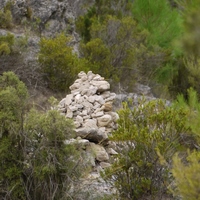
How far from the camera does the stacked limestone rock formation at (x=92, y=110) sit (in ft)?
16.9

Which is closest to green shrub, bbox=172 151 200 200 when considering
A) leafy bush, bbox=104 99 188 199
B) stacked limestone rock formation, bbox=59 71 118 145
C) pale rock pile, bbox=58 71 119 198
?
leafy bush, bbox=104 99 188 199

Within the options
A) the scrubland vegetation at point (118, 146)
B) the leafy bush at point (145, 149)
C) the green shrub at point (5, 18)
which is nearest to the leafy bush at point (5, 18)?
the green shrub at point (5, 18)

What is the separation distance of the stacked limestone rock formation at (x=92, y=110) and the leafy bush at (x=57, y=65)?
1.50 meters

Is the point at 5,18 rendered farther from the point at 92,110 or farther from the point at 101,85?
the point at 92,110

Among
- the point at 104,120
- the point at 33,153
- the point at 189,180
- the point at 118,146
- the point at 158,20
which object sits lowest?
the point at 158,20

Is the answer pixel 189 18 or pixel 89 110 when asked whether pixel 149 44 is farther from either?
pixel 189 18

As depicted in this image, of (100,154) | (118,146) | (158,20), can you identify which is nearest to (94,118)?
(100,154)

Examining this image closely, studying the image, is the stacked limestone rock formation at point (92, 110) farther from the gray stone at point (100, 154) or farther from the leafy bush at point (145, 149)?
the leafy bush at point (145, 149)

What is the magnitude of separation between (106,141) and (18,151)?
1812 millimetres

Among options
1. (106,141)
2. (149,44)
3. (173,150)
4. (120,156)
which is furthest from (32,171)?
(149,44)

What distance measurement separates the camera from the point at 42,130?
3588mm

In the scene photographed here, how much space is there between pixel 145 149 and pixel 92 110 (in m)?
2.03

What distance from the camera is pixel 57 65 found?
7.91 meters

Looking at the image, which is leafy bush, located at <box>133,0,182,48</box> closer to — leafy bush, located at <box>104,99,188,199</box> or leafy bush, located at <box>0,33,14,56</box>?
leafy bush, located at <box>0,33,14,56</box>
